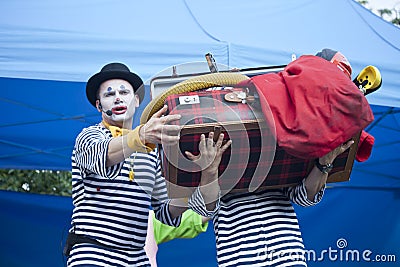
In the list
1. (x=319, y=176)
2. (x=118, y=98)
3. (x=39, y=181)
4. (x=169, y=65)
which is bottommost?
(x=319, y=176)

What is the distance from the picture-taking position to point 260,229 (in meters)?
1.65

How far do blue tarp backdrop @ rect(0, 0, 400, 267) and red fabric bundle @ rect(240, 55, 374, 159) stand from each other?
37.3 inches

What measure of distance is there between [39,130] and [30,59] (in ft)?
3.42

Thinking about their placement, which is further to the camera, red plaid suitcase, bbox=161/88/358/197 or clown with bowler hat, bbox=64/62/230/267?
clown with bowler hat, bbox=64/62/230/267

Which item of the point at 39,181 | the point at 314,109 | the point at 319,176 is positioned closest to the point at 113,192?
the point at 319,176

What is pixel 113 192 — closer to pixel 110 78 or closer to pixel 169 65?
pixel 110 78

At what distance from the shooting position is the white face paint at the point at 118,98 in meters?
1.90

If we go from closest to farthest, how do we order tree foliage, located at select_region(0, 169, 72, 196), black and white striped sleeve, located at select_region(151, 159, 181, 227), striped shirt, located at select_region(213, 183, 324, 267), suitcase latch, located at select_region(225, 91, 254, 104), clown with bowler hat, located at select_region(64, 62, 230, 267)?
suitcase latch, located at select_region(225, 91, 254, 104) → striped shirt, located at select_region(213, 183, 324, 267) → clown with bowler hat, located at select_region(64, 62, 230, 267) → black and white striped sleeve, located at select_region(151, 159, 181, 227) → tree foliage, located at select_region(0, 169, 72, 196)

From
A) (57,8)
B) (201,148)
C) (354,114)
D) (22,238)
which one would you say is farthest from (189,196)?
(22,238)

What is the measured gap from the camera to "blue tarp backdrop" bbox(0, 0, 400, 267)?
2338 millimetres

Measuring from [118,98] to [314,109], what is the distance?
0.72 meters

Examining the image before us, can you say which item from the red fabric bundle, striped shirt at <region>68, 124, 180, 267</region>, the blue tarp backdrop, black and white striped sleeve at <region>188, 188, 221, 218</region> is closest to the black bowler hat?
striped shirt at <region>68, 124, 180, 267</region>

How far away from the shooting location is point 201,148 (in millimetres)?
1491

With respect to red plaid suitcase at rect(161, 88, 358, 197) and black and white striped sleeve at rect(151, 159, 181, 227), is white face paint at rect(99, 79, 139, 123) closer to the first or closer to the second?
black and white striped sleeve at rect(151, 159, 181, 227)
